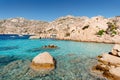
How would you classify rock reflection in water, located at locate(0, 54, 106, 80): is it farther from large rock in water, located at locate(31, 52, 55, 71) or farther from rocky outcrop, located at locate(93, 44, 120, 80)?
rocky outcrop, located at locate(93, 44, 120, 80)

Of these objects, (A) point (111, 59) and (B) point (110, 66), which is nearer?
(B) point (110, 66)

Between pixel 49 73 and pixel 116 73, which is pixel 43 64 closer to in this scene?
pixel 49 73

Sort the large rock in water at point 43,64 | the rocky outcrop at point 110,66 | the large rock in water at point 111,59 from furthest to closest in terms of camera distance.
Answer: the large rock in water at point 111,59, the large rock in water at point 43,64, the rocky outcrop at point 110,66

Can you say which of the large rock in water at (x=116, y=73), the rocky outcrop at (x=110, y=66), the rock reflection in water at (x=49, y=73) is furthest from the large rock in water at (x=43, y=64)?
the large rock in water at (x=116, y=73)

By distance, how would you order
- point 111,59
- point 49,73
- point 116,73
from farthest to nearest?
point 111,59 < point 49,73 < point 116,73

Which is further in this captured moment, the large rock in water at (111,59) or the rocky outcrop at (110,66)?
the large rock in water at (111,59)

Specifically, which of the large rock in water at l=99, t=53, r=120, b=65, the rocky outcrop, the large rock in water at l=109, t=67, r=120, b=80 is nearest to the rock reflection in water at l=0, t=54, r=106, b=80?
the rocky outcrop

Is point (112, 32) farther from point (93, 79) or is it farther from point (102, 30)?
point (93, 79)

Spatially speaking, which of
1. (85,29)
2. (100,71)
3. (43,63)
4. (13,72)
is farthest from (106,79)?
(85,29)

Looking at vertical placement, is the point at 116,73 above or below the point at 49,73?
above

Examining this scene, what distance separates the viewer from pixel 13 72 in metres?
23.4

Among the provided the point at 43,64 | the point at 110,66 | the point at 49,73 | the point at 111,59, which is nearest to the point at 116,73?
the point at 110,66

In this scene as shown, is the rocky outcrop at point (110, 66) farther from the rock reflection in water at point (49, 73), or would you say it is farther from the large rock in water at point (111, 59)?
the rock reflection in water at point (49, 73)

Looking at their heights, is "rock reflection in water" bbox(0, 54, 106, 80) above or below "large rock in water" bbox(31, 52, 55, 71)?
below
